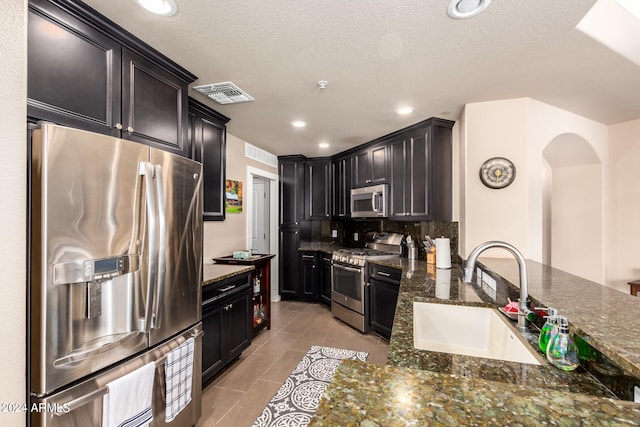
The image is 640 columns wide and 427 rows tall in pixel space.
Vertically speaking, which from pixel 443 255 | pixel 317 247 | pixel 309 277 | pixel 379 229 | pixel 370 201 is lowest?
pixel 309 277

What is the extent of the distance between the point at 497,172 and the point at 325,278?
2.90 metres

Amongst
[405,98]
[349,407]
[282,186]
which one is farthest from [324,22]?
[282,186]

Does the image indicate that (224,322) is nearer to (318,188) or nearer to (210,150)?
(210,150)

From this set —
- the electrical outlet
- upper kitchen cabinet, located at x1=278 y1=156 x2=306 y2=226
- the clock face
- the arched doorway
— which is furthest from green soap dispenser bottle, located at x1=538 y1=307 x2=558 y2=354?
upper kitchen cabinet, located at x1=278 y1=156 x2=306 y2=226

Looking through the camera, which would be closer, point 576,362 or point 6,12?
point 576,362

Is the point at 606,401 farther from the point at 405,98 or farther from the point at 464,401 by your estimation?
the point at 405,98

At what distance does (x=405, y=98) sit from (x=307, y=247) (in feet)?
9.71

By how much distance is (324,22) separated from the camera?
64.2 inches

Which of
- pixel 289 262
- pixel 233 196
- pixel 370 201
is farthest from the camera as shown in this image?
pixel 289 262

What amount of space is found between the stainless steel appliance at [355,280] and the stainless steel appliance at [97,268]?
235cm

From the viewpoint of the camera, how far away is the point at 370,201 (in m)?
4.07

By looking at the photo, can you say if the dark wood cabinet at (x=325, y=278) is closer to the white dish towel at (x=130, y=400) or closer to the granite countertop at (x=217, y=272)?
the granite countertop at (x=217, y=272)

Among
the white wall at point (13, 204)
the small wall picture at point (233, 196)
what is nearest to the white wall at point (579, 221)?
the small wall picture at point (233, 196)

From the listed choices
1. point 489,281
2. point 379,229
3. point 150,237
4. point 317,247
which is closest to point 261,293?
point 317,247
